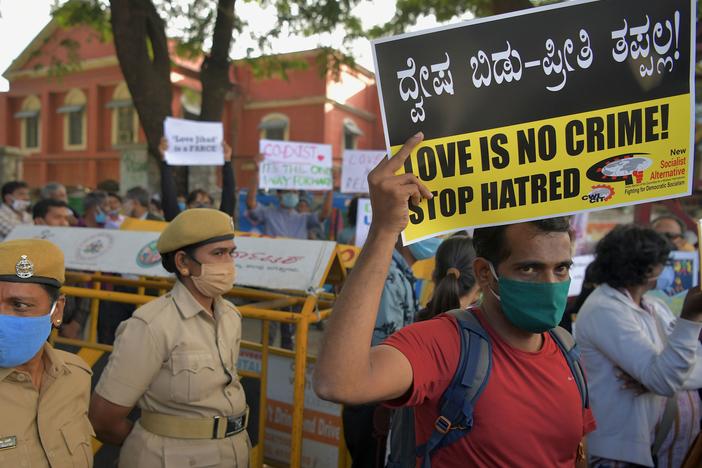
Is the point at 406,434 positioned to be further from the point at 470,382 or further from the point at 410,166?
the point at 410,166

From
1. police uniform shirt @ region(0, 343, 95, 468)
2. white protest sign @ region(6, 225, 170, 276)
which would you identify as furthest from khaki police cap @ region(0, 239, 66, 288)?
white protest sign @ region(6, 225, 170, 276)

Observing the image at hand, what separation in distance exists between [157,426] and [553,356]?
5.08ft

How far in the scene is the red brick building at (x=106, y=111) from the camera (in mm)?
23062

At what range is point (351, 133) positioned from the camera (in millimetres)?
25734

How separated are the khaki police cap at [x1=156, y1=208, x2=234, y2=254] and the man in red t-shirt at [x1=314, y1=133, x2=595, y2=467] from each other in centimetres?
123

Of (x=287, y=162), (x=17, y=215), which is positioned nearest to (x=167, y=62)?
(x=287, y=162)

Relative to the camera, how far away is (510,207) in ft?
5.11

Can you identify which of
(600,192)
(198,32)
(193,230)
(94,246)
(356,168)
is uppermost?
(198,32)

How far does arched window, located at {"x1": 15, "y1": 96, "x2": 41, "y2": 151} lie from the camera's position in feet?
83.4

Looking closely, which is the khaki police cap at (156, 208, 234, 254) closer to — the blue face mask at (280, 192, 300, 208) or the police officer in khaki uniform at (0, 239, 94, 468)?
the police officer in khaki uniform at (0, 239, 94, 468)

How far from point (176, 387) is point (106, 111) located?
956 inches

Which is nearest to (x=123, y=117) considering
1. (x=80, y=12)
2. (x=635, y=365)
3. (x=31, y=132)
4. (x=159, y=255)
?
(x=31, y=132)

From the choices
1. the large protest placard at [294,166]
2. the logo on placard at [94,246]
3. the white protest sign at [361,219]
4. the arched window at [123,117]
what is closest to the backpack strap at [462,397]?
the logo on placard at [94,246]

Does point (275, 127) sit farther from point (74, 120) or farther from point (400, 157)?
point (400, 157)
